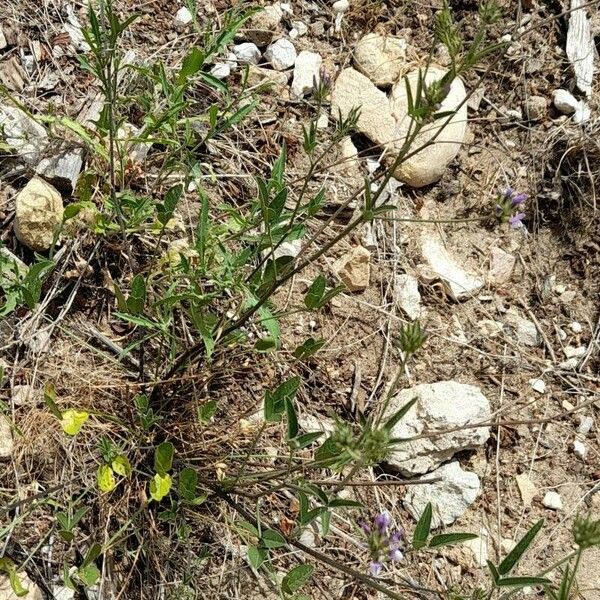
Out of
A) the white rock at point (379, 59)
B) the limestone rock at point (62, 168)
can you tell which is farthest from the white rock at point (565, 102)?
the limestone rock at point (62, 168)

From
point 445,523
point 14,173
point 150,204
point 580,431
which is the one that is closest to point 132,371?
point 150,204

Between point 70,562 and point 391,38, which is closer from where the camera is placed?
point 70,562

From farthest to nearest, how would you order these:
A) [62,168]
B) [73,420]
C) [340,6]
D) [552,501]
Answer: [340,6] → [552,501] → [62,168] → [73,420]

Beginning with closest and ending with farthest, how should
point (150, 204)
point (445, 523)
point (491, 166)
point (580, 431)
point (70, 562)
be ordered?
point (70, 562), point (150, 204), point (445, 523), point (580, 431), point (491, 166)

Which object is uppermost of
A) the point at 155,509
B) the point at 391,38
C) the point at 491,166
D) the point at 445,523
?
the point at 391,38

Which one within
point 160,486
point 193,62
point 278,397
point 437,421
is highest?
point 193,62

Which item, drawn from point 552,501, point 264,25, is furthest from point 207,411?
point 264,25

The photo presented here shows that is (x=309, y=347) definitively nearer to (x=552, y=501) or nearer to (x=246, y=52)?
(x=552, y=501)

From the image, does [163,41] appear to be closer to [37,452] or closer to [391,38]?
[391,38]
